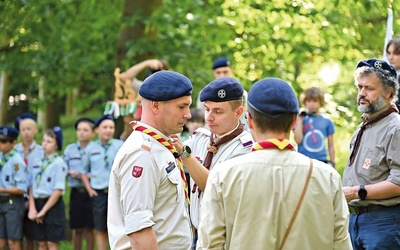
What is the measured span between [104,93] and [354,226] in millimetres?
9820

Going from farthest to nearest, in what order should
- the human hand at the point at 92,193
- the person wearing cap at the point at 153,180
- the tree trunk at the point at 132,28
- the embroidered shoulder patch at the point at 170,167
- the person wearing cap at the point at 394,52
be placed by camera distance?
the tree trunk at the point at 132,28 → the human hand at the point at 92,193 → the person wearing cap at the point at 394,52 → the embroidered shoulder patch at the point at 170,167 → the person wearing cap at the point at 153,180

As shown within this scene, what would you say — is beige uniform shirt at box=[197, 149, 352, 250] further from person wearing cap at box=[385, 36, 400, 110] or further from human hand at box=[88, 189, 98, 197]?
human hand at box=[88, 189, 98, 197]

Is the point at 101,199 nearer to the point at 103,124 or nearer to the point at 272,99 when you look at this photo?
the point at 103,124

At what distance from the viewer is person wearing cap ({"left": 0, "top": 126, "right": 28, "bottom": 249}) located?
995 cm

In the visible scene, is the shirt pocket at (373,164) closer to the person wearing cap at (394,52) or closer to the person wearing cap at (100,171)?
the person wearing cap at (394,52)

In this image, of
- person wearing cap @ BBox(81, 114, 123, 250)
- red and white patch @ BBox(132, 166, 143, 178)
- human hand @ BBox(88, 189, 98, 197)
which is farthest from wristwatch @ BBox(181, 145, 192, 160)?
human hand @ BBox(88, 189, 98, 197)

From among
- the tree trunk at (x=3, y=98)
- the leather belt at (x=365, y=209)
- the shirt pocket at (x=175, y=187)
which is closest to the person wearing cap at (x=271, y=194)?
the shirt pocket at (x=175, y=187)

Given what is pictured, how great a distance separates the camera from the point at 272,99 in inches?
152

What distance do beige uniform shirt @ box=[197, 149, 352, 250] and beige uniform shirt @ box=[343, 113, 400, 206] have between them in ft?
6.46

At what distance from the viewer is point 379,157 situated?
228 inches

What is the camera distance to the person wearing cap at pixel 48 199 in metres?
9.91

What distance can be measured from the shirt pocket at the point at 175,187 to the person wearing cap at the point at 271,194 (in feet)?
2.36

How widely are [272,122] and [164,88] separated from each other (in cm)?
96

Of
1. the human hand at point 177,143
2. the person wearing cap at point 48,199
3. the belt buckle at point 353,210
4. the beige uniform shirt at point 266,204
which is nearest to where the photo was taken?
the beige uniform shirt at point 266,204
